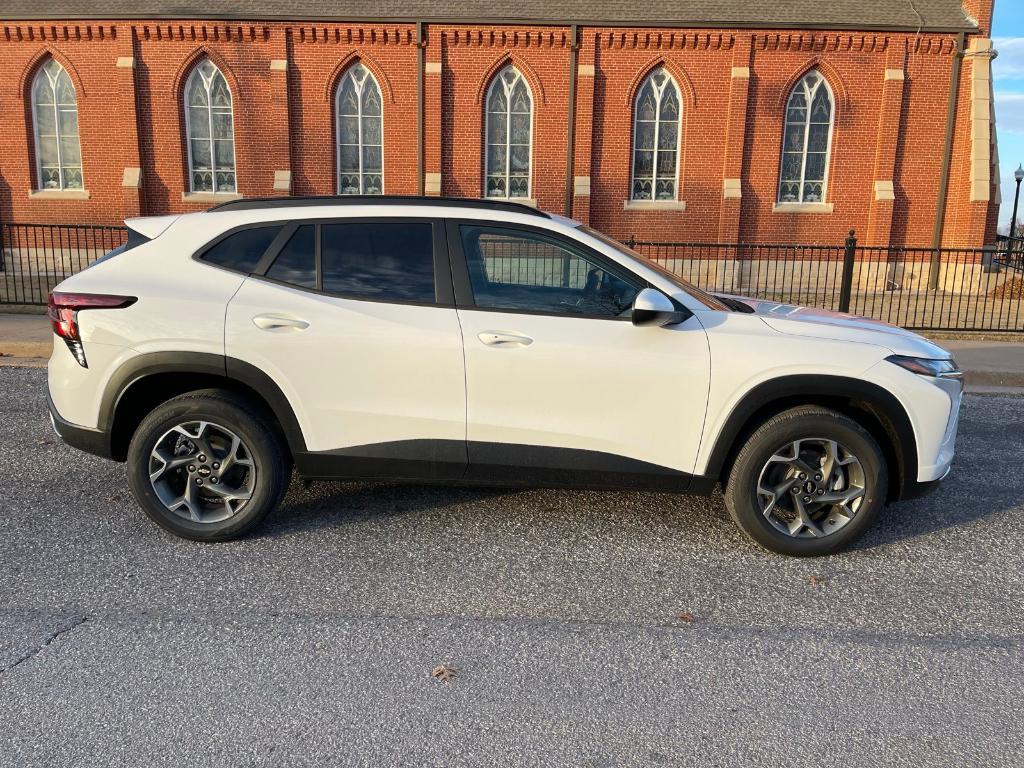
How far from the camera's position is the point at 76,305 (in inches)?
164

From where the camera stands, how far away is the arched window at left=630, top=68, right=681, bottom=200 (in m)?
19.0

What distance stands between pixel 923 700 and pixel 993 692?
11.9 inches

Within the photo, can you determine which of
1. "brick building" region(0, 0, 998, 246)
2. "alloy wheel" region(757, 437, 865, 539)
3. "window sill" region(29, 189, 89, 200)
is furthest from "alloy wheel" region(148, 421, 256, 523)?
"window sill" region(29, 189, 89, 200)

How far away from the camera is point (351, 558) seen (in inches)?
163

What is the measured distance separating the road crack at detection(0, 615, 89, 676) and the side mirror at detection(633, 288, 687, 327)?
2909mm

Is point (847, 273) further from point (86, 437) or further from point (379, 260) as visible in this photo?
point (86, 437)

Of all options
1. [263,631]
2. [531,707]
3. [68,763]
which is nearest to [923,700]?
[531,707]

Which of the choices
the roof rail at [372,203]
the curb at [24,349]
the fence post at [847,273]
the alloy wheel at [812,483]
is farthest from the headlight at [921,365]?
the curb at [24,349]

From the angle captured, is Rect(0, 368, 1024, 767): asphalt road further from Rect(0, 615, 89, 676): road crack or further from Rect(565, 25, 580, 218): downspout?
Rect(565, 25, 580, 218): downspout

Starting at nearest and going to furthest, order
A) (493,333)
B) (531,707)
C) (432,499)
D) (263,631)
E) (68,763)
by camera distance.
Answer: (68,763) → (531,707) → (263,631) → (493,333) → (432,499)

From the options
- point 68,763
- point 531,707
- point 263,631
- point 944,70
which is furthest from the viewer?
point 944,70

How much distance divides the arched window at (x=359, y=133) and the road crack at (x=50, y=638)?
16890 mm

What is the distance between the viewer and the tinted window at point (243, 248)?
4.26 m

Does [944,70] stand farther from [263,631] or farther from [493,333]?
[263,631]
